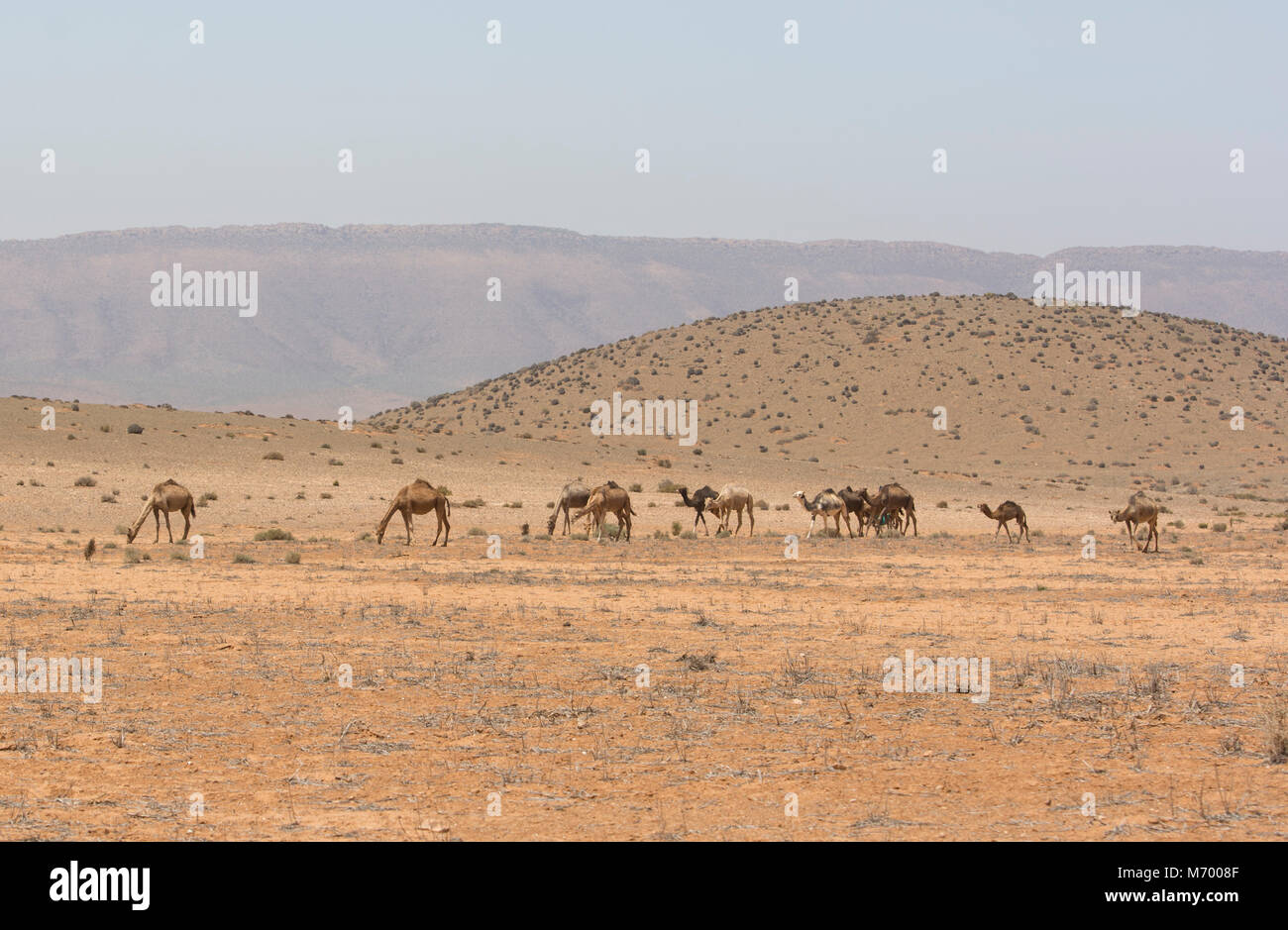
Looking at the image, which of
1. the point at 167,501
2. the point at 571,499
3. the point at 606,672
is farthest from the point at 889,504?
the point at 606,672

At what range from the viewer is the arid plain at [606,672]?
9023mm

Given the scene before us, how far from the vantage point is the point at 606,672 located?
553 inches

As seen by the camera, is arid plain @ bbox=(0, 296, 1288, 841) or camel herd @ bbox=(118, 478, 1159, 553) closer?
arid plain @ bbox=(0, 296, 1288, 841)

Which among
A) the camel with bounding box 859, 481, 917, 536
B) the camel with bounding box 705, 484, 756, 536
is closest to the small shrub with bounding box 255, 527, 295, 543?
the camel with bounding box 705, 484, 756, 536

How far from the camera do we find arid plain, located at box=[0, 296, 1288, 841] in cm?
902

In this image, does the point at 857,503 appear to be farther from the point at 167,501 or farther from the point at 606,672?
the point at 606,672

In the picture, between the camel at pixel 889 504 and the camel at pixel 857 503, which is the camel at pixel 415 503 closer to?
the camel at pixel 857 503

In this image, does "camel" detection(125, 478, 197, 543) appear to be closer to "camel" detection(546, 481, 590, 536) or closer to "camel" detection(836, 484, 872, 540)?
"camel" detection(546, 481, 590, 536)

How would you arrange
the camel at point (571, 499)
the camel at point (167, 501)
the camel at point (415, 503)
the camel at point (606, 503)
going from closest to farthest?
the camel at point (167, 501) < the camel at point (415, 503) < the camel at point (606, 503) < the camel at point (571, 499)

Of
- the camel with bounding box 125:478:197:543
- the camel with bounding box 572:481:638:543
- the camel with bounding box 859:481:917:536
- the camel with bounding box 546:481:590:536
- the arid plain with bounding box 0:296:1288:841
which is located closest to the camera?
the arid plain with bounding box 0:296:1288:841

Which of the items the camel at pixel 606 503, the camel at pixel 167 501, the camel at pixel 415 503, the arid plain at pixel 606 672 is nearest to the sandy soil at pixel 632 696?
the arid plain at pixel 606 672

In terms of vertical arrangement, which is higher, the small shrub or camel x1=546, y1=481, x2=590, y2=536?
camel x1=546, y1=481, x2=590, y2=536
